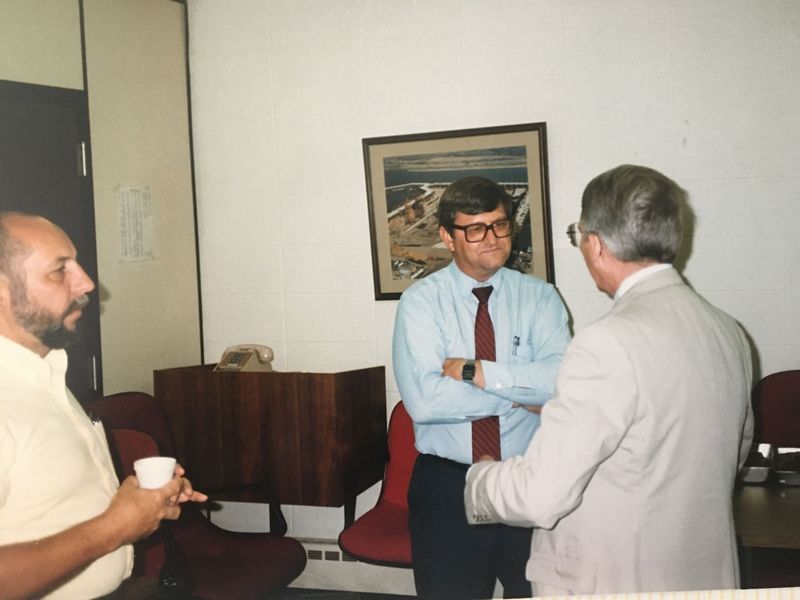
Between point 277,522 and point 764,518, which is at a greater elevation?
point 764,518

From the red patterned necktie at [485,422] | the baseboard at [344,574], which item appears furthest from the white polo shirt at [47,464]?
the baseboard at [344,574]

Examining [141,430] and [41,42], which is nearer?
[41,42]

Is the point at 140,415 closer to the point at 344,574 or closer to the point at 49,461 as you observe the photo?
the point at 344,574

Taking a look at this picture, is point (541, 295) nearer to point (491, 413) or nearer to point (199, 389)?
point (491, 413)

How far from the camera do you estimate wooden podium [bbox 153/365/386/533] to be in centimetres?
273

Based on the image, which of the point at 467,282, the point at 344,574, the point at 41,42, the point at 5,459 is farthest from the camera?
the point at 344,574

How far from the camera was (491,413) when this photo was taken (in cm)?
186

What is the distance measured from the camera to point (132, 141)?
2.16 metres

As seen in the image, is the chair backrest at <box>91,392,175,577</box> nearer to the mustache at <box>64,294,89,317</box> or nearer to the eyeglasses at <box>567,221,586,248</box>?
the mustache at <box>64,294,89,317</box>

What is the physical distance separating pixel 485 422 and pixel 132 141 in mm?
1355

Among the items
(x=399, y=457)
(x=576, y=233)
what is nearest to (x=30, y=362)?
(x=576, y=233)

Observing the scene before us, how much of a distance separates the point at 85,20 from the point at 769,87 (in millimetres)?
2186

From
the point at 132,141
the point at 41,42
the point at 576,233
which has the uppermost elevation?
the point at 41,42

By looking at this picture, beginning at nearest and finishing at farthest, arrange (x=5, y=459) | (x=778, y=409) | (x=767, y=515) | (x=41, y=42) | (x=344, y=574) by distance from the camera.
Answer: (x=5, y=459) < (x=41, y=42) < (x=767, y=515) < (x=778, y=409) < (x=344, y=574)
